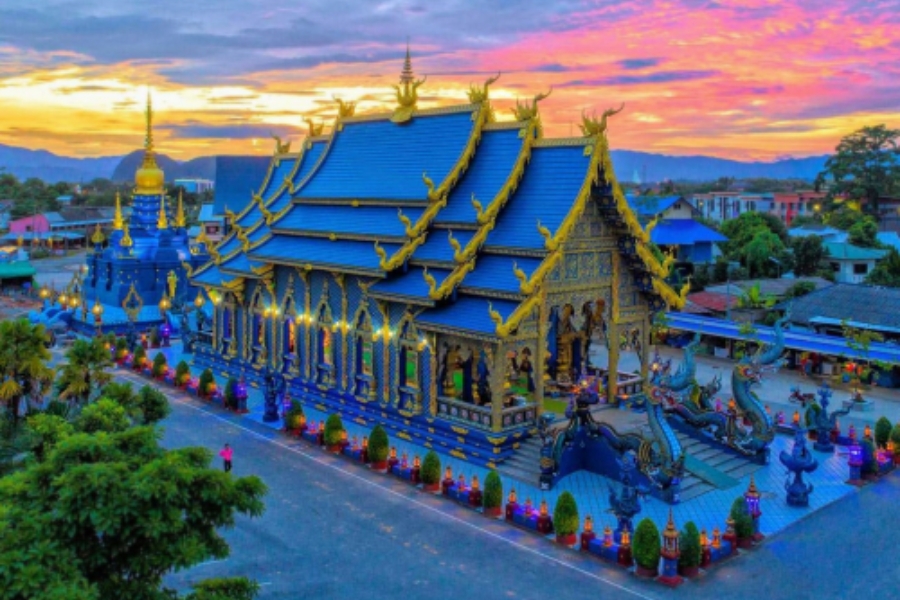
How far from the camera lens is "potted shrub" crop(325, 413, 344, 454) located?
27484 millimetres

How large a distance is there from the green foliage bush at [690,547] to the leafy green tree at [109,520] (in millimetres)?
10927

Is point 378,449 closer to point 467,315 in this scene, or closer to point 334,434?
point 334,434

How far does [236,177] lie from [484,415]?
261ft

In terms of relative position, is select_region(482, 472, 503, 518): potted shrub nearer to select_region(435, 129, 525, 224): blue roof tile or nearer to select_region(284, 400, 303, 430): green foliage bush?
select_region(435, 129, 525, 224): blue roof tile

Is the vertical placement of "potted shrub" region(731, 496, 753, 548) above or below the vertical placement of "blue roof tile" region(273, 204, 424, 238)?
below

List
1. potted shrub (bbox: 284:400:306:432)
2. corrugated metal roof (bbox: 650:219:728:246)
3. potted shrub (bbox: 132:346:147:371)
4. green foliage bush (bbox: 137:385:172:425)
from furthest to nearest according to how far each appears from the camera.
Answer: corrugated metal roof (bbox: 650:219:728:246)
potted shrub (bbox: 132:346:147:371)
potted shrub (bbox: 284:400:306:432)
green foliage bush (bbox: 137:385:172:425)

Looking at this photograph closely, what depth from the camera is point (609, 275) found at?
28203 millimetres

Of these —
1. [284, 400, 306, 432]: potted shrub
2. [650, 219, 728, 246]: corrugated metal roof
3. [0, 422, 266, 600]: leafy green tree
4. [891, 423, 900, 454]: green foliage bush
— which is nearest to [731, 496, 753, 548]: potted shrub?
[891, 423, 900, 454]: green foliage bush

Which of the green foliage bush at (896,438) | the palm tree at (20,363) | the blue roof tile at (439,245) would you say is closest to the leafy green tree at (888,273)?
the green foliage bush at (896,438)

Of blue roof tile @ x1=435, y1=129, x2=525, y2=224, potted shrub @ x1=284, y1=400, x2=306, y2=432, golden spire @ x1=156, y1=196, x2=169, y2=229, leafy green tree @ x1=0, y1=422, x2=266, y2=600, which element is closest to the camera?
leafy green tree @ x1=0, y1=422, x2=266, y2=600

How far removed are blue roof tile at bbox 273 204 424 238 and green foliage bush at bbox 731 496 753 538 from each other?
1388 centimetres

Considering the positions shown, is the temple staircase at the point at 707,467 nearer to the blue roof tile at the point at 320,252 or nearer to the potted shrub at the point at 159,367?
the blue roof tile at the point at 320,252

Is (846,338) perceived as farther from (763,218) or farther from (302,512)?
(763,218)

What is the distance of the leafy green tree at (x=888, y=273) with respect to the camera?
5281 cm
